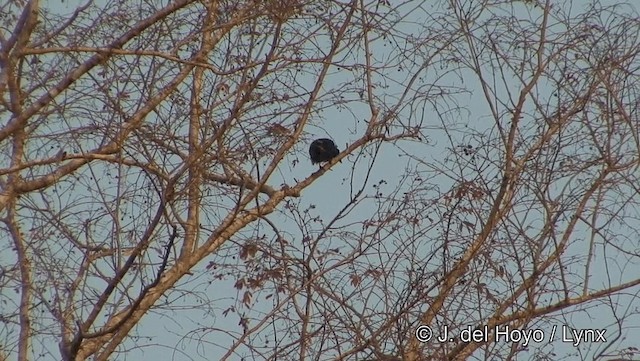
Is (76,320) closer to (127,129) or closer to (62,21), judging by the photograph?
(127,129)

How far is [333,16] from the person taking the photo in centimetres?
785

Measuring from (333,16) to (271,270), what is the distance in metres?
1.56

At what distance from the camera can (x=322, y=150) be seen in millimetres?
8789

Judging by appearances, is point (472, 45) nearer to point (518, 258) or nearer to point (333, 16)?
point (333, 16)

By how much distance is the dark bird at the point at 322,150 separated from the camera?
331 inches

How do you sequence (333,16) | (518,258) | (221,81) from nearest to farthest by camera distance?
(518,258) < (221,81) < (333,16)

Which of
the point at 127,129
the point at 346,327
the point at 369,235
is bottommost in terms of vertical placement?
the point at 346,327

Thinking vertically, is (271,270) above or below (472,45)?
below

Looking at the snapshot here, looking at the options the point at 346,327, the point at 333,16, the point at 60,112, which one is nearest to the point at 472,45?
the point at 333,16

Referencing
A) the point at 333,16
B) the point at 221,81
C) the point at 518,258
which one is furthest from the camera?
the point at 333,16

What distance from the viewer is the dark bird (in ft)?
27.6

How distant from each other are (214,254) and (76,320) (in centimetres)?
103

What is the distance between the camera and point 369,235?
23.7ft

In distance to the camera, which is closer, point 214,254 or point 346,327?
point 346,327
